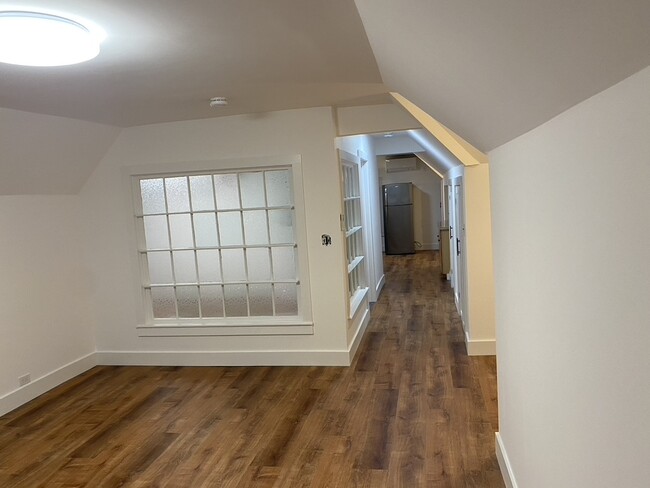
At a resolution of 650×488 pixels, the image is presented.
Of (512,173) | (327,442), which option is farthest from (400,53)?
(327,442)

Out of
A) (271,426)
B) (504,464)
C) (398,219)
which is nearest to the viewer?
(504,464)

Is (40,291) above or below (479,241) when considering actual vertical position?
below

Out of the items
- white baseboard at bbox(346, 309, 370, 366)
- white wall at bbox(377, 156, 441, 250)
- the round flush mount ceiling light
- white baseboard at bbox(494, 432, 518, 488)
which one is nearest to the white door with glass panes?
white baseboard at bbox(346, 309, 370, 366)

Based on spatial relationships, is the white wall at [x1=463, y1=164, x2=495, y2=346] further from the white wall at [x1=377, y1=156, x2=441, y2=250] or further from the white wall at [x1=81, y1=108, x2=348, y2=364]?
the white wall at [x1=377, y1=156, x2=441, y2=250]

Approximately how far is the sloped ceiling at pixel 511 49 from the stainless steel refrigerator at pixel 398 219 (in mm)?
9373

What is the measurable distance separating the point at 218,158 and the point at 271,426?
91.4 inches

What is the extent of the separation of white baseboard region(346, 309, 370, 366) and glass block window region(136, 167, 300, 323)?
60 cm

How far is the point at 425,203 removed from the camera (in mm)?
11867

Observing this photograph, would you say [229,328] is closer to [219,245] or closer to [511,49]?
[219,245]

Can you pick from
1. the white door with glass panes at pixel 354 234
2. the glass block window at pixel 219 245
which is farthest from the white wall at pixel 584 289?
the white door with glass panes at pixel 354 234

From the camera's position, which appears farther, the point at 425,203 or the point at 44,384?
the point at 425,203

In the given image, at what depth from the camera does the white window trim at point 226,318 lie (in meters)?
4.21

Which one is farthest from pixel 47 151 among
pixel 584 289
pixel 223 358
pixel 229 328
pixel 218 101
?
pixel 584 289

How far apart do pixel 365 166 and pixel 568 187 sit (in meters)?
5.26
